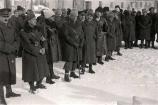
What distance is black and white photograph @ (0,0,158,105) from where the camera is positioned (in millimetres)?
7203

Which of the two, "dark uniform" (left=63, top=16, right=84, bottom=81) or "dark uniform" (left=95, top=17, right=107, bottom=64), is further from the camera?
"dark uniform" (left=95, top=17, right=107, bottom=64)

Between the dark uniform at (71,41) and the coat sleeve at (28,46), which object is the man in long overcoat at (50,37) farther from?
the coat sleeve at (28,46)

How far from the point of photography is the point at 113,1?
20766mm

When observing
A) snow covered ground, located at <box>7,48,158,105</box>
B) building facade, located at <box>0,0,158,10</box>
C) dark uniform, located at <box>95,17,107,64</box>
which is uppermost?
building facade, located at <box>0,0,158,10</box>

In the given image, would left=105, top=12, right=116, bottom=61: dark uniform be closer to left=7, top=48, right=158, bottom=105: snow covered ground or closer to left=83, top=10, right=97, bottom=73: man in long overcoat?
→ left=7, top=48, right=158, bottom=105: snow covered ground

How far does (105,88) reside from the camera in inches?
335

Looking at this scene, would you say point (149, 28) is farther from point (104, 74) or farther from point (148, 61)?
point (104, 74)

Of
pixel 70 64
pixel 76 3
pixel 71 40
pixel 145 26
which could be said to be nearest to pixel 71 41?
pixel 71 40

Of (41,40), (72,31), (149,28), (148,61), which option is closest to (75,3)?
(149,28)

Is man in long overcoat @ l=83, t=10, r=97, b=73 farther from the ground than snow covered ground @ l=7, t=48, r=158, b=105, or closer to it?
farther from the ground

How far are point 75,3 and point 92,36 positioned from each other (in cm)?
740

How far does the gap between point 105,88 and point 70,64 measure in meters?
1.20

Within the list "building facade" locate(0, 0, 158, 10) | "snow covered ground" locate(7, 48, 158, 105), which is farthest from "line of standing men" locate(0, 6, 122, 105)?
"building facade" locate(0, 0, 158, 10)

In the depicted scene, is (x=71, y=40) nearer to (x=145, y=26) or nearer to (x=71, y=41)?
(x=71, y=41)
